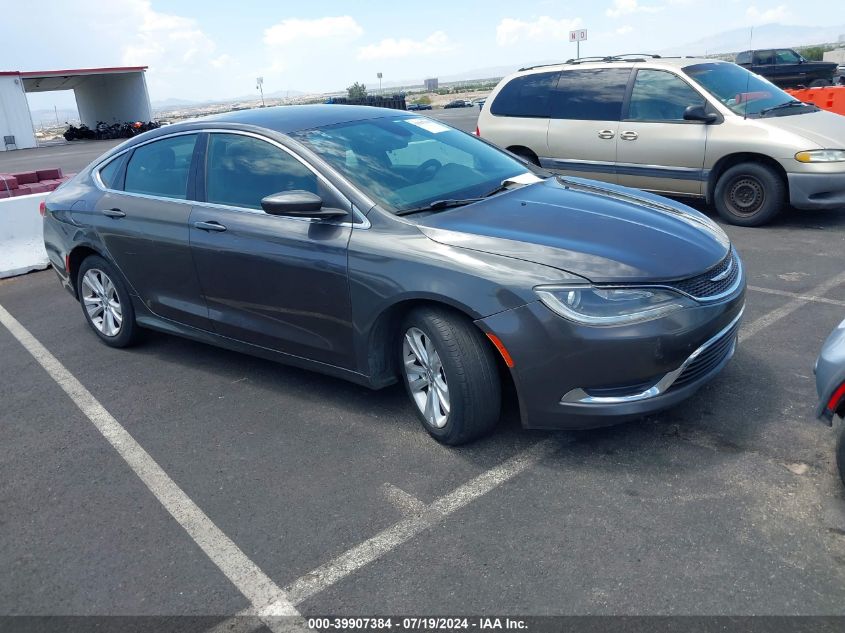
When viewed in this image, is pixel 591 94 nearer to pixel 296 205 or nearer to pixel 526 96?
pixel 526 96

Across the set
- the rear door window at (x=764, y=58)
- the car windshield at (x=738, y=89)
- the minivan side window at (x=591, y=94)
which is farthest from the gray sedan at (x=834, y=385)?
the rear door window at (x=764, y=58)

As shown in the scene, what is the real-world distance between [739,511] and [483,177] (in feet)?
7.59

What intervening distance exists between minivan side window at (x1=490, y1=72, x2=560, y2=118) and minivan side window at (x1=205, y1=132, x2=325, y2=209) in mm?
5612

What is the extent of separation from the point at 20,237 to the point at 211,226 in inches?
194

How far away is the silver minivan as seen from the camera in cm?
753

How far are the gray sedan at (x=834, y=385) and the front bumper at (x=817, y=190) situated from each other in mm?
4911

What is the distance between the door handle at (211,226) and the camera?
14.3ft

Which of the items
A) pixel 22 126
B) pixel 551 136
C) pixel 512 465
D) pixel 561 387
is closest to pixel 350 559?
pixel 512 465

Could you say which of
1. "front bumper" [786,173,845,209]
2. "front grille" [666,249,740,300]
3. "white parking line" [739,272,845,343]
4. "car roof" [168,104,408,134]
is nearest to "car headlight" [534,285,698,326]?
"front grille" [666,249,740,300]

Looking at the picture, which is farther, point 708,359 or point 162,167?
point 162,167

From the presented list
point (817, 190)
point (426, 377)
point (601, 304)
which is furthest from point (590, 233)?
point (817, 190)

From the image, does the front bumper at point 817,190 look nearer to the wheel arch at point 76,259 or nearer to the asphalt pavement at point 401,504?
the asphalt pavement at point 401,504

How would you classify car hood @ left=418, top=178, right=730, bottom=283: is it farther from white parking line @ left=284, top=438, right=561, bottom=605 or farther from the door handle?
the door handle

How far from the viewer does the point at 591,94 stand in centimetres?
880
